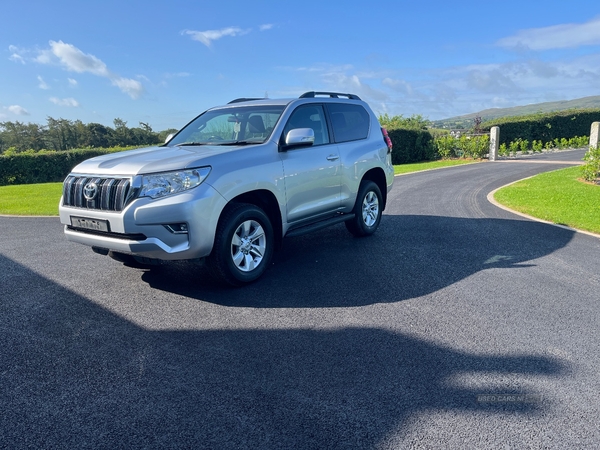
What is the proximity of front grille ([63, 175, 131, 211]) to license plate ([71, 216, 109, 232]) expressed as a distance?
0.43 feet

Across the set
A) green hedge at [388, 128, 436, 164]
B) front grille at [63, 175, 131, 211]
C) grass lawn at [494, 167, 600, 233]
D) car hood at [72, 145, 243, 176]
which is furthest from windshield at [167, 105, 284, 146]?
green hedge at [388, 128, 436, 164]

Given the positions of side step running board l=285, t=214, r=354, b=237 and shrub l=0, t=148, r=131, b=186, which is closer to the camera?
side step running board l=285, t=214, r=354, b=237

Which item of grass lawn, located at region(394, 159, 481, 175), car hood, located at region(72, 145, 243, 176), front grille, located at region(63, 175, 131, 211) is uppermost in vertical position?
car hood, located at region(72, 145, 243, 176)

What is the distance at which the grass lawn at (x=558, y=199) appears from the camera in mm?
8477

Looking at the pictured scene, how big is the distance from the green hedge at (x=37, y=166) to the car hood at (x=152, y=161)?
2057 cm

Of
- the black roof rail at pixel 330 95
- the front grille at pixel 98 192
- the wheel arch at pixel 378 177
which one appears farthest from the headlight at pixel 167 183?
the wheel arch at pixel 378 177

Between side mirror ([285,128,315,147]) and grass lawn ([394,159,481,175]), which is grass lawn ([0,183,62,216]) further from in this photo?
grass lawn ([394,159,481,175])

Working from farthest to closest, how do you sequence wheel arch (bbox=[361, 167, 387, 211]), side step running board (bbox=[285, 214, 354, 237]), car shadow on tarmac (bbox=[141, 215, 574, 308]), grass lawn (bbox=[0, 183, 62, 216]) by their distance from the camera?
grass lawn (bbox=[0, 183, 62, 216]), wheel arch (bbox=[361, 167, 387, 211]), side step running board (bbox=[285, 214, 354, 237]), car shadow on tarmac (bbox=[141, 215, 574, 308])

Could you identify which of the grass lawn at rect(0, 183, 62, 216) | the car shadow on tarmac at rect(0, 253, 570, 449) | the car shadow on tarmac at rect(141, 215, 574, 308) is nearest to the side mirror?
the car shadow on tarmac at rect(141, 215, 574, 308)

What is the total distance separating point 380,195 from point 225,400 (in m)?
5.29

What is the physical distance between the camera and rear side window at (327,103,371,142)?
21.9ft

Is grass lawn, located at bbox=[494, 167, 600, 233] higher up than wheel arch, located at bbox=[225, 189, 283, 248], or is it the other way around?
wheel arch, located at bbox=[225, 189, 283, 248]

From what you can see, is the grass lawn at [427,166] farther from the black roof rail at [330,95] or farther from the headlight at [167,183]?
the headlight at [167,183]

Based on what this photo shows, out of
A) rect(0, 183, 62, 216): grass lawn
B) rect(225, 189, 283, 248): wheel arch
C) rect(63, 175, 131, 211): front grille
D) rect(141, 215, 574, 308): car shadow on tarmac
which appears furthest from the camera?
rect(0, 183, 62, 216): grass lawn
